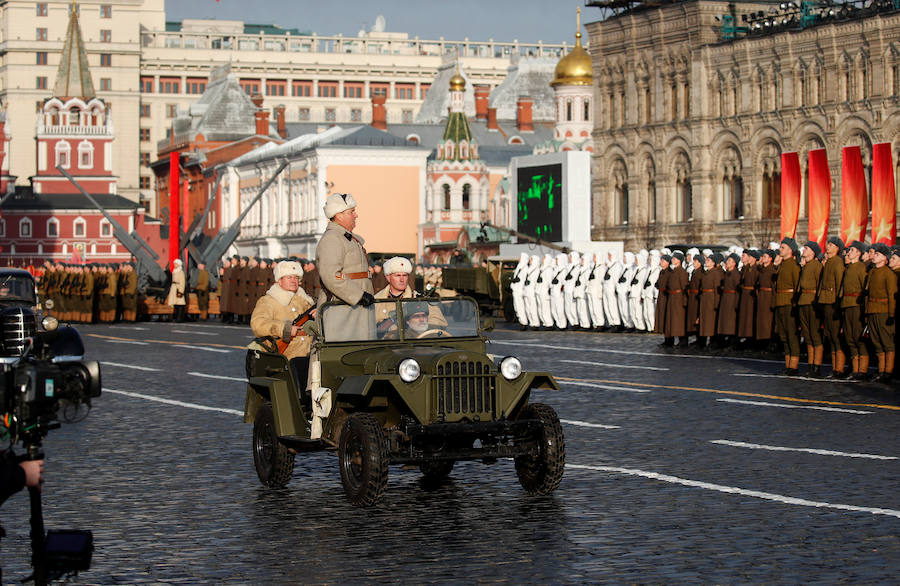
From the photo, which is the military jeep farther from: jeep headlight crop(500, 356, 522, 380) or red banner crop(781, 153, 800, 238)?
red banner crop(781, 153, 800, 238)

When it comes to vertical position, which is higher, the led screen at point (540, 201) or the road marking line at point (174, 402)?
the led screen at point (540, 201)

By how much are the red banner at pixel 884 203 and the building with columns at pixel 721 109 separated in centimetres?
3239

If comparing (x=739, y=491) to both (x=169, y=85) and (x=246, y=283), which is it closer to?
(x=246, y=283)

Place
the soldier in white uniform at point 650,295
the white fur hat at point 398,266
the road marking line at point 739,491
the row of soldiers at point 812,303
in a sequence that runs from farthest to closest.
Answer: the soldier in white uniform at point 650,295 → the row of soldiers at point 812,303 → the white fur hat at point 398,266 → the road marking line at point 739,491

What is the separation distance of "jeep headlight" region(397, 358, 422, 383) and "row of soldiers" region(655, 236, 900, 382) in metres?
10.8

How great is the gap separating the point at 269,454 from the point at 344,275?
1.37m

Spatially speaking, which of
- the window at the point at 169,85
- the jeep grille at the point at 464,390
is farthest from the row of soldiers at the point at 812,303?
the window at the point at 169,85

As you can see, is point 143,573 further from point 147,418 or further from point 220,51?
point 220,51

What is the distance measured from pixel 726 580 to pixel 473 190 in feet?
296

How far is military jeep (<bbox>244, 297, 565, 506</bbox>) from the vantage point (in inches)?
402

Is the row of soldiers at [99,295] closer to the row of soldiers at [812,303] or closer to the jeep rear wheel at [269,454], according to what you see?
the row of soldiers at [812,303]

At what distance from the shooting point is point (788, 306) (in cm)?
2155

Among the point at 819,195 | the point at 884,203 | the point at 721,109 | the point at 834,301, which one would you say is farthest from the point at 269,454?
the point at 721,109

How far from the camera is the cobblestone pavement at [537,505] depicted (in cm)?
840
